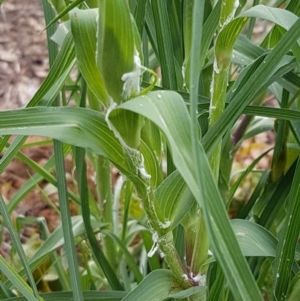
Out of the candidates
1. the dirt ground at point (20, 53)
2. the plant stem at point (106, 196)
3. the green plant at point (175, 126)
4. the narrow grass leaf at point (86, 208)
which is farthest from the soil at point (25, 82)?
the green plant at point (175, 126)

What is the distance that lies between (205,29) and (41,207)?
3.26 feet

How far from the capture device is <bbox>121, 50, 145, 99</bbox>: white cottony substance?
1.13 ft

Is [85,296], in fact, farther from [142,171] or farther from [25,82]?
[25,82]

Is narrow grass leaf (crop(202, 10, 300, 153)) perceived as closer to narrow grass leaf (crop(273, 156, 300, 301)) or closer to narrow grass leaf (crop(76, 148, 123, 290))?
narrow grass leaf (crop(273, 156, 300, 301))

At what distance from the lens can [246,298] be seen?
1.01 ft

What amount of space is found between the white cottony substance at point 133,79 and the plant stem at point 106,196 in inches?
16.5

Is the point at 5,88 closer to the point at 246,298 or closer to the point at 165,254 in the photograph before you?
the point at 165,254

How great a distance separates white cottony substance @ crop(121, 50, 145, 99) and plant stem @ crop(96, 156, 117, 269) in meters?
0.42

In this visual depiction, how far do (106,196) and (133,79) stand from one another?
1.59 ft

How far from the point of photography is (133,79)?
0.35 m

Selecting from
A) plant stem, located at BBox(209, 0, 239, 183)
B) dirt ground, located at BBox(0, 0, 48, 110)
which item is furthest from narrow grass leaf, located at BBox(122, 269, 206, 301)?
dirt ground, located at BBox(0, 0, 48, 110)

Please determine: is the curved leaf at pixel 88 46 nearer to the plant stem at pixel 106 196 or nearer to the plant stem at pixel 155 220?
the plant stem at pixel 155 220

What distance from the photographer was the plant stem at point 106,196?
0.79 metres

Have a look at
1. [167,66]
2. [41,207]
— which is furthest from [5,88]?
[167,66]
